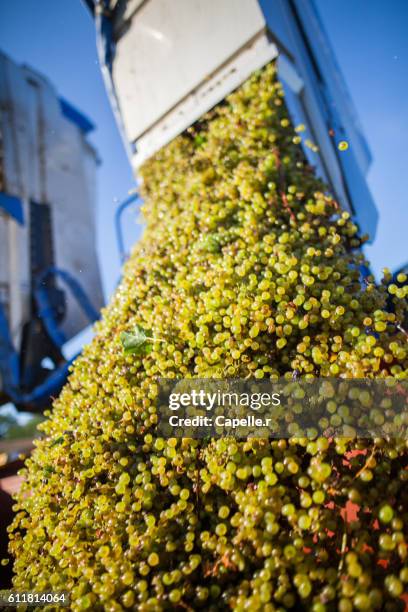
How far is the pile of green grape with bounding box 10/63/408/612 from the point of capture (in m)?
1.14

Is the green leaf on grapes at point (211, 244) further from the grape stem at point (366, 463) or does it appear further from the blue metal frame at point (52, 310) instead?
Result: the blue metal frame at point (52, 310)

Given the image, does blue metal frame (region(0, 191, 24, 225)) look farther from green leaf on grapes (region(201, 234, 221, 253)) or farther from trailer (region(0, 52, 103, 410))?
green leaf on grapes (region(201, 234, 221, 253))

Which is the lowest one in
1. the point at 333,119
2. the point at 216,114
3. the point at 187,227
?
the point at 187,227

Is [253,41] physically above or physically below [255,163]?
above

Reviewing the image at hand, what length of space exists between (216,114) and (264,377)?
3.25m

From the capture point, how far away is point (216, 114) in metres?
3.71

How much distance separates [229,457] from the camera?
1.38m

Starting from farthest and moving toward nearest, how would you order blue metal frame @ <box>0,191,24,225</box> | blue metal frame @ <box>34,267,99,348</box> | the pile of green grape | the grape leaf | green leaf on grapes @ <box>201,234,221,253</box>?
1. blue metal frame @ <box>0,191,24,225</box>
2. blue metal frame @ <box>34,267,99,348</box>
3. green leaf on grapes @ <box>201,234,221,253</box>
4. the grape leaf
5. the pile of green grape

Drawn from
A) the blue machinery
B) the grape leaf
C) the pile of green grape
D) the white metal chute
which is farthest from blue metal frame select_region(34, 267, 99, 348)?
the grape leaf

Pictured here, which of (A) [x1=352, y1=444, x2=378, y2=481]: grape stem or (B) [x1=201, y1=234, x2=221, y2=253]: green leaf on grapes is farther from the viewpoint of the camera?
(B) [x1=201, y1=234, x2=221, y2=253]: green leaf on grapes

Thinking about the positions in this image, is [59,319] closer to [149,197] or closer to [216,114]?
[149,197]

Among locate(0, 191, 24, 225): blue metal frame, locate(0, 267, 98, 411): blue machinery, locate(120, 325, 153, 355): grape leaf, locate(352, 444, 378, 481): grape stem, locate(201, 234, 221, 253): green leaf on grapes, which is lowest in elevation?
locate(352, 444, 378, 481): grape stem

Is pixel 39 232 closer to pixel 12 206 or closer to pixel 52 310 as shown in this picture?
pixel 12 206

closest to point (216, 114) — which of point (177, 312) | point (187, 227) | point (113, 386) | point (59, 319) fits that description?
point (187, 227)
